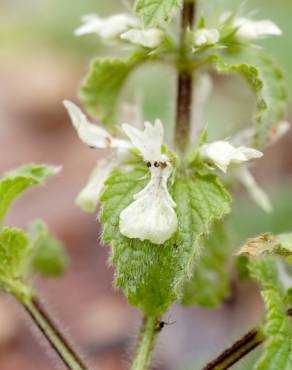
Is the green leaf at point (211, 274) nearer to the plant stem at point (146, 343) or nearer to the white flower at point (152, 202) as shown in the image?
the plant stem at point (146, 343)

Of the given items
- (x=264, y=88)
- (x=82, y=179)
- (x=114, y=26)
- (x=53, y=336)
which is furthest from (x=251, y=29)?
(x=82, y=179)

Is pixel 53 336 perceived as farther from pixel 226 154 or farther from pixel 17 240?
pixel 226 154

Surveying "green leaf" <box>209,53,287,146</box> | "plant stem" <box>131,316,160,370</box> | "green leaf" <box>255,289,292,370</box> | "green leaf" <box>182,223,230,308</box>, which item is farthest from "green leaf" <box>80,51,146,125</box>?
"green leaf" <box>255,289,292,370</box>

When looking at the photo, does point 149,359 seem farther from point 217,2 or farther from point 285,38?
point 285,38

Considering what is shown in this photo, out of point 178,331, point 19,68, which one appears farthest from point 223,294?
point 19,68

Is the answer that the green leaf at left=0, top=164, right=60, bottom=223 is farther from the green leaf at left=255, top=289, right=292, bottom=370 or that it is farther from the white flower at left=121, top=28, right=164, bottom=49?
the green leaf at left=255, top=289, right=292, bottom=370

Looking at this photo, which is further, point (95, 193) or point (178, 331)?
point (178, 331)
